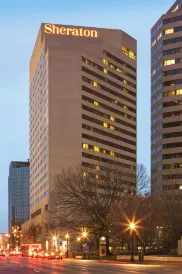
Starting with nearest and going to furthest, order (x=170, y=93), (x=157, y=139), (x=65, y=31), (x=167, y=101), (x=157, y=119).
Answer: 1. (x=167, y=101)
2. (x=170, y=93)
3. (x=65, y=31)
4. (x=157, y=139)
5. (x=157, y=119)

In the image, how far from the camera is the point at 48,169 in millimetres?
178375

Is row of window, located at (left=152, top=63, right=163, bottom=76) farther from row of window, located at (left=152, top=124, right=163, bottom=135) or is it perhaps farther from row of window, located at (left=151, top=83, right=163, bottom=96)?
row of window, located at (left=152, top=124, right=163, bottom=135)

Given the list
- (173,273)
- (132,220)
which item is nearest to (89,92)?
(132,220)

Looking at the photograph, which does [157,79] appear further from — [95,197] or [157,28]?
[95,197]

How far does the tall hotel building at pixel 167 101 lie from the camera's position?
601 ft

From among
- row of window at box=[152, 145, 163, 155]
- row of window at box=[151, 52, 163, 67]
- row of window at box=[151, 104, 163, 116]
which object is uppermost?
row of window at box=[151, 52, 163, 67]

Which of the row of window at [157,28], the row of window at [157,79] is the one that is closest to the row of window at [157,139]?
the row of window at [157,79]

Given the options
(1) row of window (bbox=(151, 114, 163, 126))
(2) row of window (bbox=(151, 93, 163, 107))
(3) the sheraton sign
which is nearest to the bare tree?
(1) row of window (bbox=(151, 114, 163, 126))

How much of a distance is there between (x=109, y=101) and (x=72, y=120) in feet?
73.3

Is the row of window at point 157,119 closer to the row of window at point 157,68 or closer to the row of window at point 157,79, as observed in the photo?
the row of window at point 157,79

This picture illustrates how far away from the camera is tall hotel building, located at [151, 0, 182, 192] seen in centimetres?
18325

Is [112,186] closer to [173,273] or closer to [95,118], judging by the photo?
[173,273]

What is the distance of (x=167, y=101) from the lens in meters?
188

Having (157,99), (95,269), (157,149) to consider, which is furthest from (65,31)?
(95,269)
